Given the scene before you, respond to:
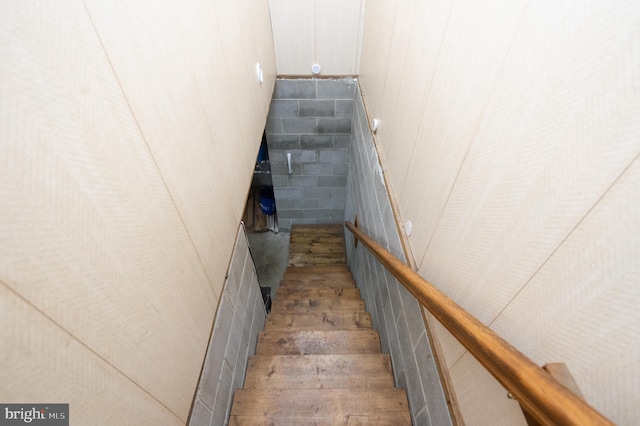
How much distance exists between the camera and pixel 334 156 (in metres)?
3.81

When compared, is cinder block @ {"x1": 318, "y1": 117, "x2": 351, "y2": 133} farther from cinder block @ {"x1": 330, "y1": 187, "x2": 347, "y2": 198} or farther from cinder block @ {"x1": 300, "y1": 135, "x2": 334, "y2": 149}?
cinder block @ {"x1": 330, "y1": 187, "x2": 347, "y2": 198}

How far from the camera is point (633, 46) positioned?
453mm

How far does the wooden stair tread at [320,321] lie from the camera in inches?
94.7

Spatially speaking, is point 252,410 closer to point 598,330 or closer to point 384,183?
point 384,183

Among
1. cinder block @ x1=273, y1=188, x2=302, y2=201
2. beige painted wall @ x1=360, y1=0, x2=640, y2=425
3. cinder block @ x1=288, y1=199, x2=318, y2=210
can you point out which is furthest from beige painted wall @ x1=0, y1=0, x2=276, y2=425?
cinder block @ x1=288, y1=199, x2=318, y2=210

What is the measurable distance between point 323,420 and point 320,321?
2.93 feet

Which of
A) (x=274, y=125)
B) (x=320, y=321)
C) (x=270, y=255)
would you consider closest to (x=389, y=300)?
(x=320, y=321)

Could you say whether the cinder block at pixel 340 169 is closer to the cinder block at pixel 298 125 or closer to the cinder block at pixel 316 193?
the cinder block at pixel 316 193

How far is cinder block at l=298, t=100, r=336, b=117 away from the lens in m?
3.36

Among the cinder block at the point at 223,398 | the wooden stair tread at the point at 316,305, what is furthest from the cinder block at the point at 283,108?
the cinder block at the point at 223,398

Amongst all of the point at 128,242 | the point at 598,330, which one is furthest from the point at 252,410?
the point at 598,330

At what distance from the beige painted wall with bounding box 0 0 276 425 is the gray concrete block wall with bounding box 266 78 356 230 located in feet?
6.96

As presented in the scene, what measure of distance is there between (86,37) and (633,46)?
0.97 meters

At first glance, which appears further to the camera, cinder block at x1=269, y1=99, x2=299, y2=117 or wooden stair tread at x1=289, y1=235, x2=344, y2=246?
wooden stair tread at x1=289, y1=235, x2=344, y2=246
